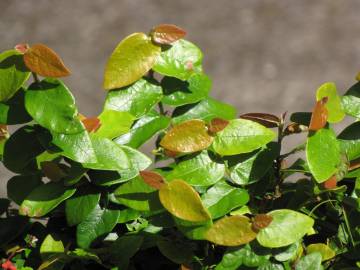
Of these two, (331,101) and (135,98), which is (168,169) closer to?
(135,98)

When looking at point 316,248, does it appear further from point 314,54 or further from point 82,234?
point 314,54

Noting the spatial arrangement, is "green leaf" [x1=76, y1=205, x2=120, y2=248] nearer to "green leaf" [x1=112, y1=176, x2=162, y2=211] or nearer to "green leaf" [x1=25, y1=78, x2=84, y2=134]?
"green leaf" [x1=112, y1=176, x2=162, y2=211]

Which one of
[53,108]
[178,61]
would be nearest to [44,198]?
[53,108]

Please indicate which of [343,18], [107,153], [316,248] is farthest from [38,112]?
[343,18]

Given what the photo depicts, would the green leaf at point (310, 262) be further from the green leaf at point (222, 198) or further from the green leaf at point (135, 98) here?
the green leaf at point (135, 98)


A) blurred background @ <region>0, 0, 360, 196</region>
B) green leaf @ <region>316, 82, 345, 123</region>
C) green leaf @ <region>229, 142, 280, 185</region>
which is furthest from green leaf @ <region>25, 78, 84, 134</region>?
blurred background @ <region>0, 0, 360, 196</region>

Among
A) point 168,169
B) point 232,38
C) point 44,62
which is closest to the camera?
point 44,62

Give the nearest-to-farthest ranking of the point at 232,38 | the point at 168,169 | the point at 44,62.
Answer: the point at 44,62 → the point at 168,169 → the point at 232,38

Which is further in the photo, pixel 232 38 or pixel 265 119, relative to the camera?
pixel 232 38
